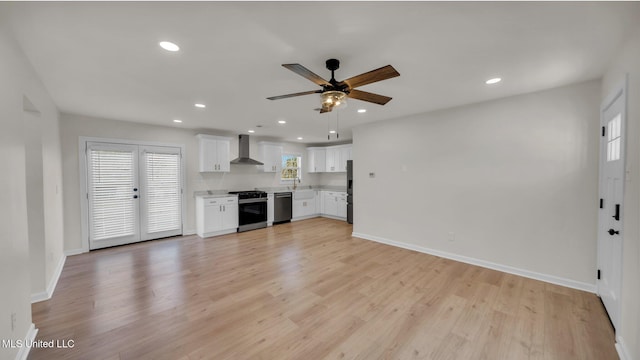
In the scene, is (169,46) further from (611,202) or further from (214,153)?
(611,202)

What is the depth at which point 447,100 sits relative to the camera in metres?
3.39

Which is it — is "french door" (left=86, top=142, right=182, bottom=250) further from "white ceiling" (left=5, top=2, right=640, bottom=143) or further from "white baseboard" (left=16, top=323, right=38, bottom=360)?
"white baseboard" (left=16, top=323, right=38, bottom=360)

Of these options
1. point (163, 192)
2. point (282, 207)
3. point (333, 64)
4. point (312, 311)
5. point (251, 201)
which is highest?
point (333, 64)

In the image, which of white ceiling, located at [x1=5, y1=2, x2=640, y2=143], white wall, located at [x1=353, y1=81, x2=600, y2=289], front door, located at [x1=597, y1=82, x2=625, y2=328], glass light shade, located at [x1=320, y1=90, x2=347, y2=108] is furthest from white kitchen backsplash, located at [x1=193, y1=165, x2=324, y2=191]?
front door, located at [x1=597, y1=82, x2=625, y2=328]

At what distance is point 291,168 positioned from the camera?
7.76m

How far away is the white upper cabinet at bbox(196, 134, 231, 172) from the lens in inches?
215

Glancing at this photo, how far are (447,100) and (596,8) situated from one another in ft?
6.18

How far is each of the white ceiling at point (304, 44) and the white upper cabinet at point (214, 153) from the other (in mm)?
2307

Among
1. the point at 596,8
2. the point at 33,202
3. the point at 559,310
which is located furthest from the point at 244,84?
the point at 559,310

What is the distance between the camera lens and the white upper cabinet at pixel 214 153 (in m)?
5.47

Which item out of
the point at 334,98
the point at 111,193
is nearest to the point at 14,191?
the point at 334,98

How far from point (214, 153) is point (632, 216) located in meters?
6.18

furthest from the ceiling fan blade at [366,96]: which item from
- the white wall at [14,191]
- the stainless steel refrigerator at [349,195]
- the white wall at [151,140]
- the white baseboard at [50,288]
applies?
the white wall at [151,140]

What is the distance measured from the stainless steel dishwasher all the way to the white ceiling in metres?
3.74
